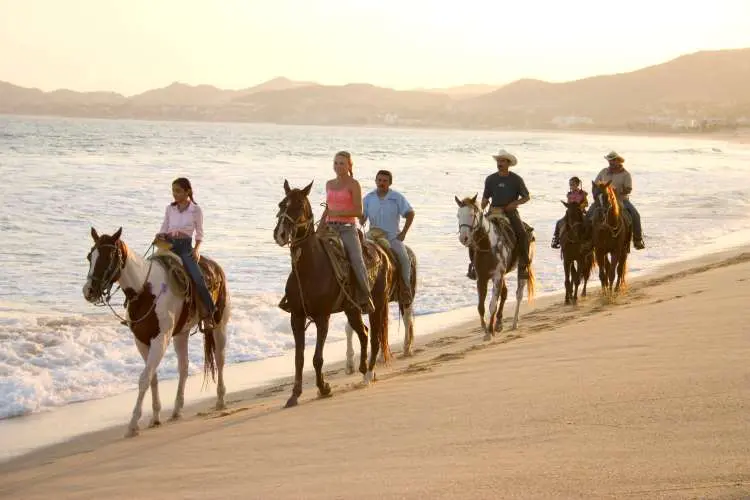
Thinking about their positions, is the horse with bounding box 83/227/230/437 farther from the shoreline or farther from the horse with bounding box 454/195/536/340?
the horse with bounding box 454/195/536/340

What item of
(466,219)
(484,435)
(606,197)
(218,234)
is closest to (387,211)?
(466,219)

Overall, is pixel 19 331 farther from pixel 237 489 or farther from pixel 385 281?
pixel 237 489

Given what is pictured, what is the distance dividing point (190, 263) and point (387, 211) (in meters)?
2.98

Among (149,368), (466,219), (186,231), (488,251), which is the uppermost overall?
(186,231)

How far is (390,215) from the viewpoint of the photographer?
508 inches

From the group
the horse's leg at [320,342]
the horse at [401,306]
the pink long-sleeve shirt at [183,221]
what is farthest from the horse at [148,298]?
the horse at [401,306]

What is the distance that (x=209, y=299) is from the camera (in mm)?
10961

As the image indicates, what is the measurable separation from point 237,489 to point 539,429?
2.23m

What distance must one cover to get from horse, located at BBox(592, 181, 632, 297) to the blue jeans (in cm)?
885

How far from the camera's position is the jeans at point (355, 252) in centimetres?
1077

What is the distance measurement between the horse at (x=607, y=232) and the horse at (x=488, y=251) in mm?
2716

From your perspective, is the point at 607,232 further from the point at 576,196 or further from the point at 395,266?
the point at 395,266

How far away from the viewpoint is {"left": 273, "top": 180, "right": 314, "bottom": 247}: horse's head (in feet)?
31.7

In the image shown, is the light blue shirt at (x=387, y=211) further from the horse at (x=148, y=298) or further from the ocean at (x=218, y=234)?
the horse at (x=148, y=298)
